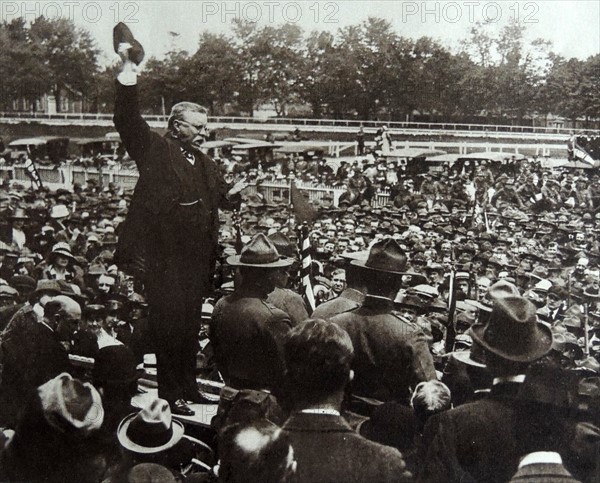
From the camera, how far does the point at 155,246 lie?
3551 millimetres

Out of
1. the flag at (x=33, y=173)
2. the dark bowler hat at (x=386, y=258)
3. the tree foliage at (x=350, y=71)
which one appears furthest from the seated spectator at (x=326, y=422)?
the flag at (x=33, y=173)

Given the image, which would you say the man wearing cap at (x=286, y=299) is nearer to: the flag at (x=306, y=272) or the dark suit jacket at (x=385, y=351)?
the flag at (x=306, y=272)

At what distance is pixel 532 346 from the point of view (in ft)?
9.33

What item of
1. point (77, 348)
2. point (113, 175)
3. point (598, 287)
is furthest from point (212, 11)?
point (598, 287)

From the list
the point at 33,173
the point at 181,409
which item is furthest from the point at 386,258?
the point at 33,173

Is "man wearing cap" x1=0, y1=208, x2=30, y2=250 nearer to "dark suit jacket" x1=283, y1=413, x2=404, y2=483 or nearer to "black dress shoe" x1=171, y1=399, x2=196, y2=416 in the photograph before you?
"black dress shoe" x1=171, y1=399, x2=196, y2=416

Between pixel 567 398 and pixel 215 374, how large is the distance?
1915 millimetres

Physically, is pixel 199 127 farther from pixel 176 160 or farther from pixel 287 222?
pixel 287 222

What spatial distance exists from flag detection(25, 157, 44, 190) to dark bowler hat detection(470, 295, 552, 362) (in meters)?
3.06

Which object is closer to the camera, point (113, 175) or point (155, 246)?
point (155, 246)

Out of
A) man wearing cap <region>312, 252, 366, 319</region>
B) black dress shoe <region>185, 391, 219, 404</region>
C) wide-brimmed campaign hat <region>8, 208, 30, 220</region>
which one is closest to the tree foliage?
wide-brimmed campaign hat <region>8, 208, 30, 220</region>

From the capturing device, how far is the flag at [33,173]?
443 cm

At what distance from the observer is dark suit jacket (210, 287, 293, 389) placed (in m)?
3.34

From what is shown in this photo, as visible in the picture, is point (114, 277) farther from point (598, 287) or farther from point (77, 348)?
point (598, 287)
